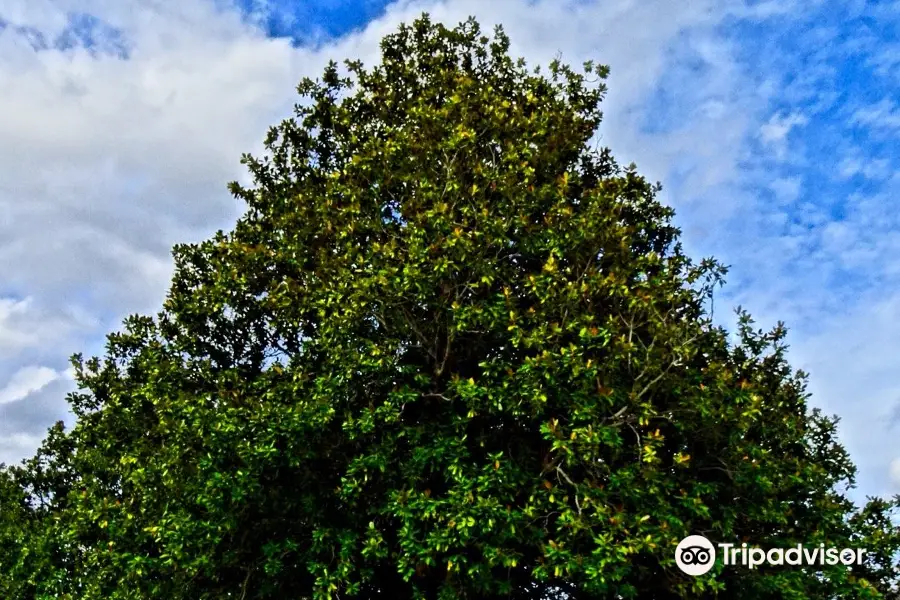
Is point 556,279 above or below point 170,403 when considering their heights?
above

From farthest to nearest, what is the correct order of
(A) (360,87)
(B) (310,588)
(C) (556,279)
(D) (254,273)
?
(A) (360,87), (D) (254,273), (B) (310,588), (C) (556,279)

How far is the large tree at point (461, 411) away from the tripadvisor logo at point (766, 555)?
207mm

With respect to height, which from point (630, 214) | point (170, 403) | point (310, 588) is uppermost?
point (630, 214)

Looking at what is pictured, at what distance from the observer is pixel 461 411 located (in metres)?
13.0

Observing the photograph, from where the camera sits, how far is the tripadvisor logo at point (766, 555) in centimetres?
1220

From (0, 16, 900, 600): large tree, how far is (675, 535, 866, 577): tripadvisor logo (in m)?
0.21

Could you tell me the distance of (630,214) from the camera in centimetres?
1590

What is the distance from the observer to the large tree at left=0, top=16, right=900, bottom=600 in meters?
11.7

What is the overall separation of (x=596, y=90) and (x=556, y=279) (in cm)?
623

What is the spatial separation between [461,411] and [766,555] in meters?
6.37

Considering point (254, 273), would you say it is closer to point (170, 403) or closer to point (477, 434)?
point (170, 403)

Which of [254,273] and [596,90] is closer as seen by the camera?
[254,273]

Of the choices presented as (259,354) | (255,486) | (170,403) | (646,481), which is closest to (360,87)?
(259,354)

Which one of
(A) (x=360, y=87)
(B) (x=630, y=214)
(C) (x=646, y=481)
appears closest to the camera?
(C) (x=646, y=481)
